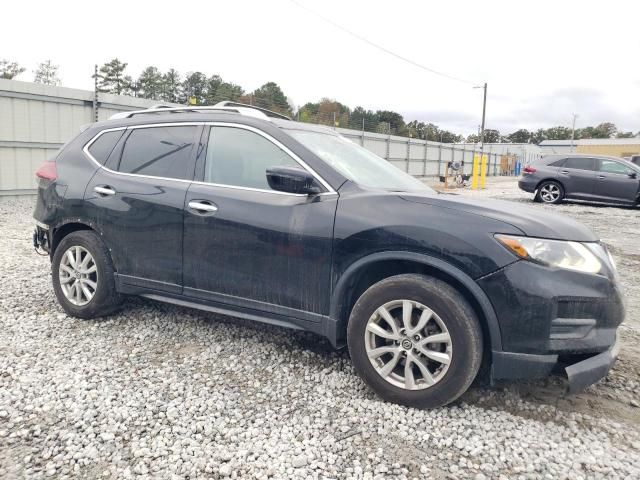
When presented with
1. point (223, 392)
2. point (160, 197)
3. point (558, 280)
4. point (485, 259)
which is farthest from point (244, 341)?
point (558, 280)

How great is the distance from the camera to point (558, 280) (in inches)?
102

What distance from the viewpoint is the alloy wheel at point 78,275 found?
3.96 meters

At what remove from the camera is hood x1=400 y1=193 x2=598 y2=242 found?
2.69 meters

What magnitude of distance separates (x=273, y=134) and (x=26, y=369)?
2.20m

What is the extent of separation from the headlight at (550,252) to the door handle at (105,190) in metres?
2.83

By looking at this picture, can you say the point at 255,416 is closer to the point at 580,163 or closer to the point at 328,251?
the point at 328,251

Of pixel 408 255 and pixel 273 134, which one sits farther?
pixel 273 134

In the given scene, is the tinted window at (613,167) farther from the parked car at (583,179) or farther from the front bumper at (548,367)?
the front bumper at (548,367)

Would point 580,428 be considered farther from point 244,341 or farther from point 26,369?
point 26,369

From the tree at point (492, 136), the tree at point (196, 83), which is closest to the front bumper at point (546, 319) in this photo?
the tree at point (196, 83)

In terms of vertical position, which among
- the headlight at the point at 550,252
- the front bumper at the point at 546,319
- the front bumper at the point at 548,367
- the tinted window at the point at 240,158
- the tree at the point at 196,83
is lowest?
the front bumper at the point at 548,367

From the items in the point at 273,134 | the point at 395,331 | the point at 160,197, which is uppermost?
the point at 273,134

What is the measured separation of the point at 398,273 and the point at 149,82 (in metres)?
51.8

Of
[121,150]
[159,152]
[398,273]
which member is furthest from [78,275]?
[398,273]
